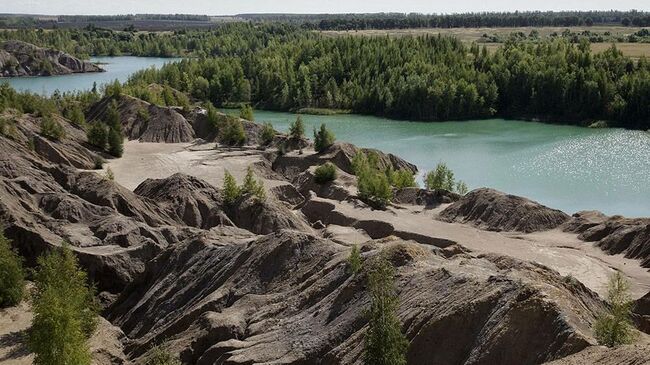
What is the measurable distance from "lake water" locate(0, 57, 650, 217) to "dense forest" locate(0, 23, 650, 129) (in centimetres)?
457

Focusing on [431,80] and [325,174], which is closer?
[325,174]

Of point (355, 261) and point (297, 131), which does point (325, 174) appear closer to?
point (297, 131)

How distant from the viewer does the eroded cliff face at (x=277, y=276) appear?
955 inches

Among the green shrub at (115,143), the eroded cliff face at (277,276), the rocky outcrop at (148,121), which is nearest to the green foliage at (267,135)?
the rocky outcrop at (148,121)

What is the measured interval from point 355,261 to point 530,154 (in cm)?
6125

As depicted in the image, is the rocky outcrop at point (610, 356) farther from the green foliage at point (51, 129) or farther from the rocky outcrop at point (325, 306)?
the green foliage at point (51, 129)

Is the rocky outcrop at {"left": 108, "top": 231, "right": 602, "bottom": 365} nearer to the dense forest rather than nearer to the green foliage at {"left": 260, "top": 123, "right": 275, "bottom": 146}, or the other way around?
the green foliage at {"left": 260, "top": 123, "right": 275, "bottom": 146}

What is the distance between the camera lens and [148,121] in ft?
289

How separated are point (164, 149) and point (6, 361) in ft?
174

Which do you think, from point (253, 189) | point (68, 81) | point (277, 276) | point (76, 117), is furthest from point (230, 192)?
point (68, 81)

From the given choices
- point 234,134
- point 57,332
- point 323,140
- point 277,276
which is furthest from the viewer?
point 234,134

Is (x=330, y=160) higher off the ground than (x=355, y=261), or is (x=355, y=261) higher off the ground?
(x=355, y=261)

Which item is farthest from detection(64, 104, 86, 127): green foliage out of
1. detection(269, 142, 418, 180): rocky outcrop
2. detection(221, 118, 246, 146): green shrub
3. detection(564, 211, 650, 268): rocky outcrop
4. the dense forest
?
detection(564, 211, 650, 268): rocky outcrop

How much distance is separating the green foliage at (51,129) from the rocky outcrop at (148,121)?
14572 mm
